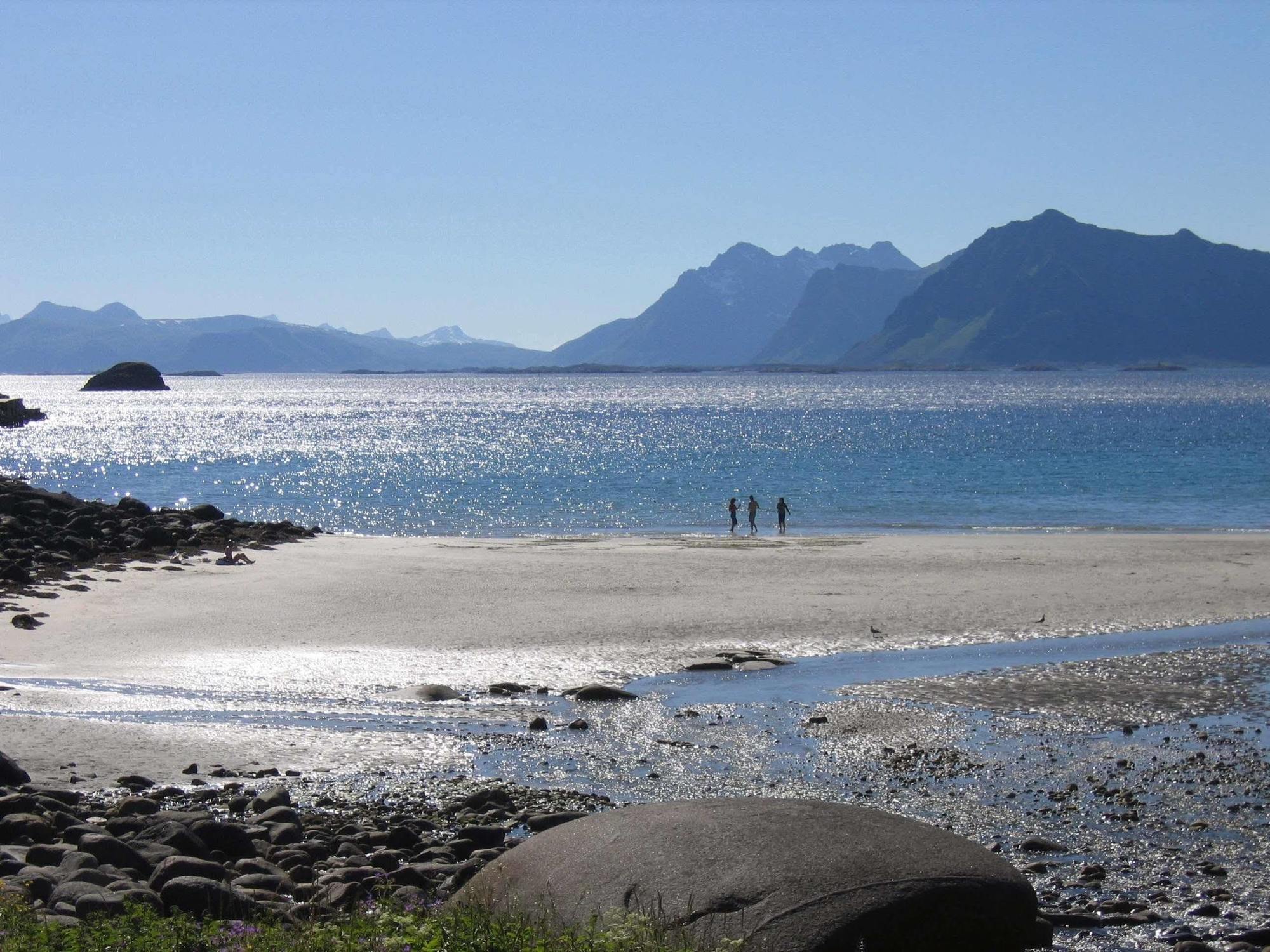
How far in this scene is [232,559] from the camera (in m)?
31.9

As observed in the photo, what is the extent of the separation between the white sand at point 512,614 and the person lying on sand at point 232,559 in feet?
2.23

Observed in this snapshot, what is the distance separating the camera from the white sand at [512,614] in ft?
56.3

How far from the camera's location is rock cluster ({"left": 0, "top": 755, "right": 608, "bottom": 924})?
860 centimetres

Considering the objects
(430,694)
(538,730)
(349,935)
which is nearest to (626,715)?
(538,730)

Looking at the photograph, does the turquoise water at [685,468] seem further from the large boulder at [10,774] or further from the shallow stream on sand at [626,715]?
the large boulder at [10,774]

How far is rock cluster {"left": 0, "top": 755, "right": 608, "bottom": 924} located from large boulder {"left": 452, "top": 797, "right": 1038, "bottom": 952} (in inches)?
50.9

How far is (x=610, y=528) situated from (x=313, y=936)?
39.8 meters

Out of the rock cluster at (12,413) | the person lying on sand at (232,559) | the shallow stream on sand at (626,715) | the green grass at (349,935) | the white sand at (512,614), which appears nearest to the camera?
the green grass at (349,935)

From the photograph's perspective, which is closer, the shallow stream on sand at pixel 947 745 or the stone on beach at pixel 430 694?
the shallow stream on sand at pixel 947 745

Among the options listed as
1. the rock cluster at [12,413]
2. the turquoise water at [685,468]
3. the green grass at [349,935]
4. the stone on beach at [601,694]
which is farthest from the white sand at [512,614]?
the rock cluster at [12,413]

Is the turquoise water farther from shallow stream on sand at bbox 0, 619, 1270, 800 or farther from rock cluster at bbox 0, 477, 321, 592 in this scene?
shallow stream on sand at bbox 0, 619, 1270, 800

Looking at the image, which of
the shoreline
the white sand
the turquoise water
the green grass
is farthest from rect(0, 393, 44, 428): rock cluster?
the green grass

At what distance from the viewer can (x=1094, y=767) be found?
539 inches

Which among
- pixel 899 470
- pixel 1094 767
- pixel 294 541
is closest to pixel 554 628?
pixel 1094 767
